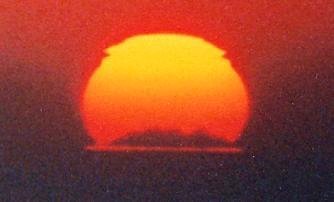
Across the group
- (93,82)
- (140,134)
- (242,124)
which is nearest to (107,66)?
(93,82)

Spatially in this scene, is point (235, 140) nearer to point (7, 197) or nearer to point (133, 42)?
point (133, 42)

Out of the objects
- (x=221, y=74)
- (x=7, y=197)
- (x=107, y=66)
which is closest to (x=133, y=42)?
(x=107, y=66)

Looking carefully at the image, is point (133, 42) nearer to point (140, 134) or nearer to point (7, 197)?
point (140, 134)

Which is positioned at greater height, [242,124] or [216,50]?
[216,50]

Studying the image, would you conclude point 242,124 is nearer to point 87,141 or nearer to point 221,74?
point 221,74

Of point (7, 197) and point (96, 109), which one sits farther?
point (96, 109)

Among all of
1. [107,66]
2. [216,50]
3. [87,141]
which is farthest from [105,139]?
[216,50]

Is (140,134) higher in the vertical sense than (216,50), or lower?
lower
